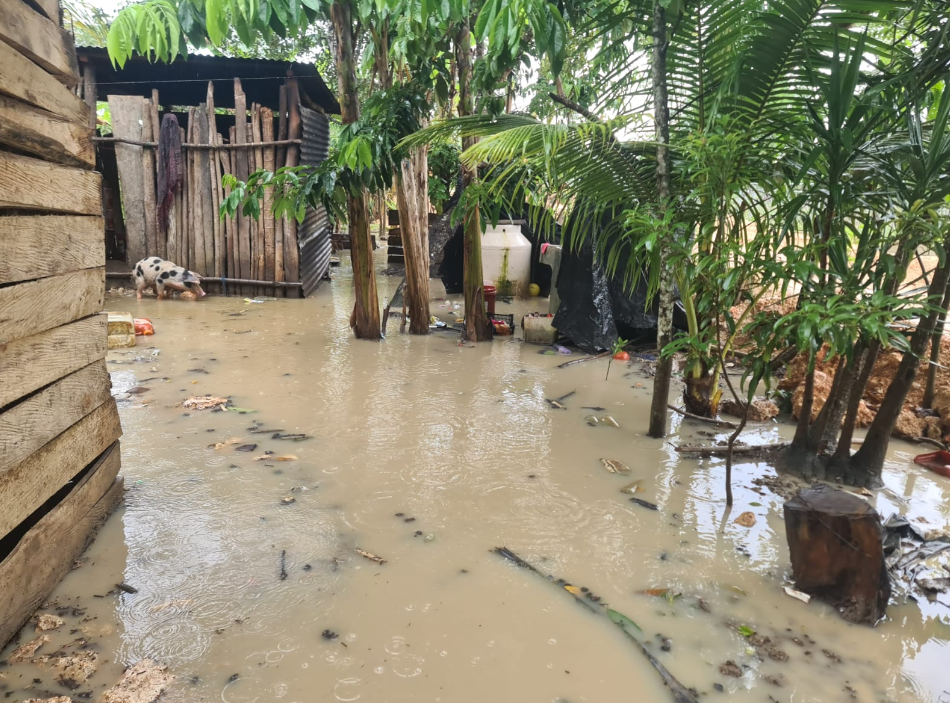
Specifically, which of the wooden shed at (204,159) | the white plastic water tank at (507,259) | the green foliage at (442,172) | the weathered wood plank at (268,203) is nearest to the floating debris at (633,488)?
the white plastic water tank at (507,259)

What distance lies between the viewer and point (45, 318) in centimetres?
210

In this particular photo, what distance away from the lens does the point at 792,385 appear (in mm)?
4434

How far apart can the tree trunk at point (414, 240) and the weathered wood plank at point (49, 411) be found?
3.57 m

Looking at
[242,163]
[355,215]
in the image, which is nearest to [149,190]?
[242,163]

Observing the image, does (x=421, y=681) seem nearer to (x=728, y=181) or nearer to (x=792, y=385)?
(x=728, y=181)

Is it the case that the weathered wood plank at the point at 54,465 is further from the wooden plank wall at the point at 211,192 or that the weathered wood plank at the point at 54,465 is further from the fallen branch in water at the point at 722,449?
the wooden plank wall at the point at 211,192

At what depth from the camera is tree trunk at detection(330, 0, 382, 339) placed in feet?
17.4

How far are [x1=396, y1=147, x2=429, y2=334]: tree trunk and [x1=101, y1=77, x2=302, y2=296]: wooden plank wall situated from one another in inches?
83.6

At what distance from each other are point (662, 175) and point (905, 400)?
2.01m

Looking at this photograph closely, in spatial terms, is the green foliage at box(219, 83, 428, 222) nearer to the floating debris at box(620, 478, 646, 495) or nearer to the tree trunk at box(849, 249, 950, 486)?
the floating debris at box(620, 478, 646, 495)

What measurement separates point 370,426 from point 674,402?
218 cm

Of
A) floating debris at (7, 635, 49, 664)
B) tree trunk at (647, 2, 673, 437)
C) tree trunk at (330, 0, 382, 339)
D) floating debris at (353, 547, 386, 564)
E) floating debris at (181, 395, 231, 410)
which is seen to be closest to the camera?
floating debris at (7, 635, 49, 664)

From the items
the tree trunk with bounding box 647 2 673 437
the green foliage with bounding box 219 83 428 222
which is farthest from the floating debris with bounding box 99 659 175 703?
the green foliage with bounding box 219 83 428 222

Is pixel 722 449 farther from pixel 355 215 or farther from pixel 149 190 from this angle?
pixel 149 190
